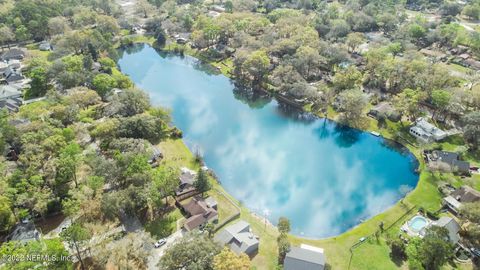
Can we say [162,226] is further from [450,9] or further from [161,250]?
[450,9]

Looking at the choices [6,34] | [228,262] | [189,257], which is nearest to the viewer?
[228,262]

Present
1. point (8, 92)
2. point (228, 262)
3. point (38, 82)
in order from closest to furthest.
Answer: point (228, 262) → point (8, 92) → point (38, 82)

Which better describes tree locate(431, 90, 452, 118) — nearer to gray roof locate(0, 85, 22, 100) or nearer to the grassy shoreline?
the grassy shoreline

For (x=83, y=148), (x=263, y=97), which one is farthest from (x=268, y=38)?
(x=83, y=148)

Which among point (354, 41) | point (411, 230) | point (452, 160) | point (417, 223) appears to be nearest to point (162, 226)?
point (411, 230)

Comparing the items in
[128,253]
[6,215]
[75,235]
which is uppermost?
[75,235]

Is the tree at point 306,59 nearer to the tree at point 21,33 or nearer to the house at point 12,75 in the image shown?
the house at point 12,75

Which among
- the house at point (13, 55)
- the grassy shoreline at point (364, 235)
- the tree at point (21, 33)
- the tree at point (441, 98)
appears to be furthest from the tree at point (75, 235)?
the tree at point (21, 33)
